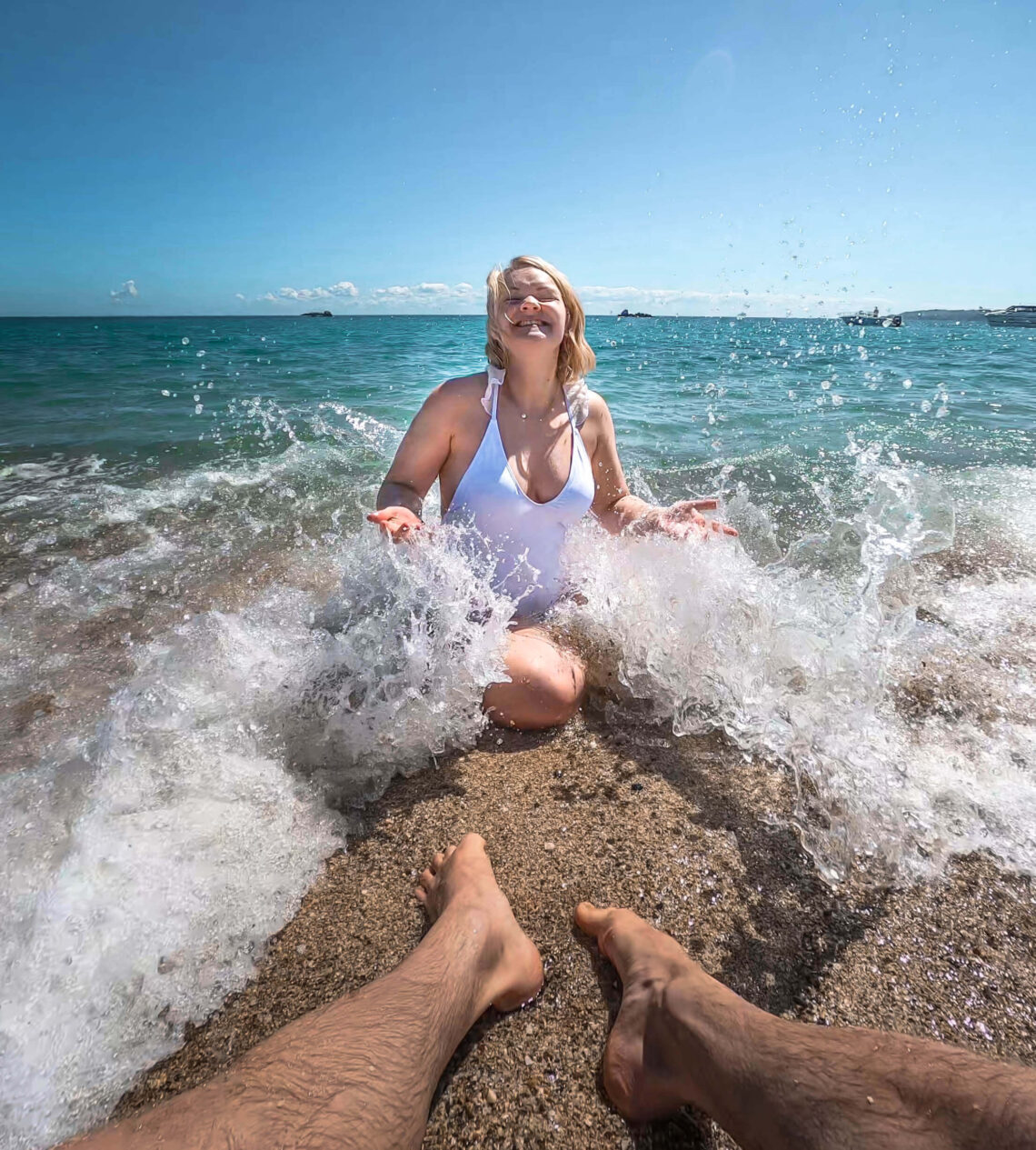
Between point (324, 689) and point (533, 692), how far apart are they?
33.3 inches

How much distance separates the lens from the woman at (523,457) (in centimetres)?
279

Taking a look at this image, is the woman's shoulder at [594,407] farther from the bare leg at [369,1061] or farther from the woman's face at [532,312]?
the bare leg at [369,1061]

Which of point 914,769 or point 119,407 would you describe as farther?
point 119,407

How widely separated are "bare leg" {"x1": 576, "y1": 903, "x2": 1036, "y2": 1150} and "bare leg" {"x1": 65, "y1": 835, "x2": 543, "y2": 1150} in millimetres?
325

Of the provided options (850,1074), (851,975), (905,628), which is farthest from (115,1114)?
(905,628)

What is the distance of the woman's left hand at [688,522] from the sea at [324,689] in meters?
0.07

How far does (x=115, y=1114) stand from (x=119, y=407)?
11.5 metres

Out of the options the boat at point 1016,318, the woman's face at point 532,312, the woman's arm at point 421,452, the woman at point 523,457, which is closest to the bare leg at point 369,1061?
the woman at point 523,457

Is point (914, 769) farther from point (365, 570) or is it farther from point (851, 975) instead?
point (365, 570)

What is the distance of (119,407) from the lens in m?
10.3

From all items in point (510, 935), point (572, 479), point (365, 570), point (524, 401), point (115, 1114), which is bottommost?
point (115, 1114)

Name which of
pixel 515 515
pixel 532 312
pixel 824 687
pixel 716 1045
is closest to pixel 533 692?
pixel 515 515

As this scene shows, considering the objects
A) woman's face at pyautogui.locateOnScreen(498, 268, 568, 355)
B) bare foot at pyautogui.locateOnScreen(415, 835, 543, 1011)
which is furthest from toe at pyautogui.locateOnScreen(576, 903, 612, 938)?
woman's face at pyautogui.locateOnScreen(498, 268, 568, 355)

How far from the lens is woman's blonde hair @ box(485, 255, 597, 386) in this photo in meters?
2.85
